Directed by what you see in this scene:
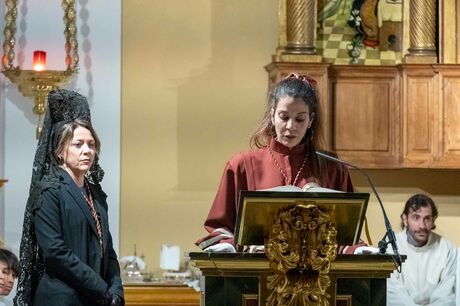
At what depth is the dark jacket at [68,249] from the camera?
510 centimetres

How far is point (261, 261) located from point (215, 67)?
489cm

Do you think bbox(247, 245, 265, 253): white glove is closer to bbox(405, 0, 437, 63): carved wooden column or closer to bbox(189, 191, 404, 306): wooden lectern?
bbox(189, 191, 404, 306): wooden lectern

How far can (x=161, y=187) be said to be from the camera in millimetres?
9055

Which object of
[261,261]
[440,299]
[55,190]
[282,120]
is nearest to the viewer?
[261,261]

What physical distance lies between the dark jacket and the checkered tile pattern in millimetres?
4257

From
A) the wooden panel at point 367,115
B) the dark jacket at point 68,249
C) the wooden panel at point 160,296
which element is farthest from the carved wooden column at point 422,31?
the dark jacket at point 68,249

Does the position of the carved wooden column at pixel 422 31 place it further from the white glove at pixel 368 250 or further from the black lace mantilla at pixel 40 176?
the white glove at pixel 368 250

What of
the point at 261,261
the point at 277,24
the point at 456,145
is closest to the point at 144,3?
the point at 277,24

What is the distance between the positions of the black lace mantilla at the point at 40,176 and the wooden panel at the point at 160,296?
9.67 feet

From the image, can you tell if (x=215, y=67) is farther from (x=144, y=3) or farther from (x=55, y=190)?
(x=55, y=190)

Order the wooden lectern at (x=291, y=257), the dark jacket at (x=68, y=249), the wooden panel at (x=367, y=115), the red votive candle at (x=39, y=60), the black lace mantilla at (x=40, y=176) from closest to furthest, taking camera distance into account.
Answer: the wooden lectern at (x=291, y=257), the dark jacket at (x=68, y=249), the black lace mantilla at (x=40, y=176), the red votive candle at (x=39, y=60), the wooden panel at (x=367, y=115)

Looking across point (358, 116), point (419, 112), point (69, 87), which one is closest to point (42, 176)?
point (69, 87)

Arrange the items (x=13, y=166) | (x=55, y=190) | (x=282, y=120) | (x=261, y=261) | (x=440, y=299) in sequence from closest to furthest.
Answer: (x=261, y=261), (x=282, y=120), (x=55, y=190), (x=440, y=299), (x=13, y=166)

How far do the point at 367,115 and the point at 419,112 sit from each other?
0.38 metres
